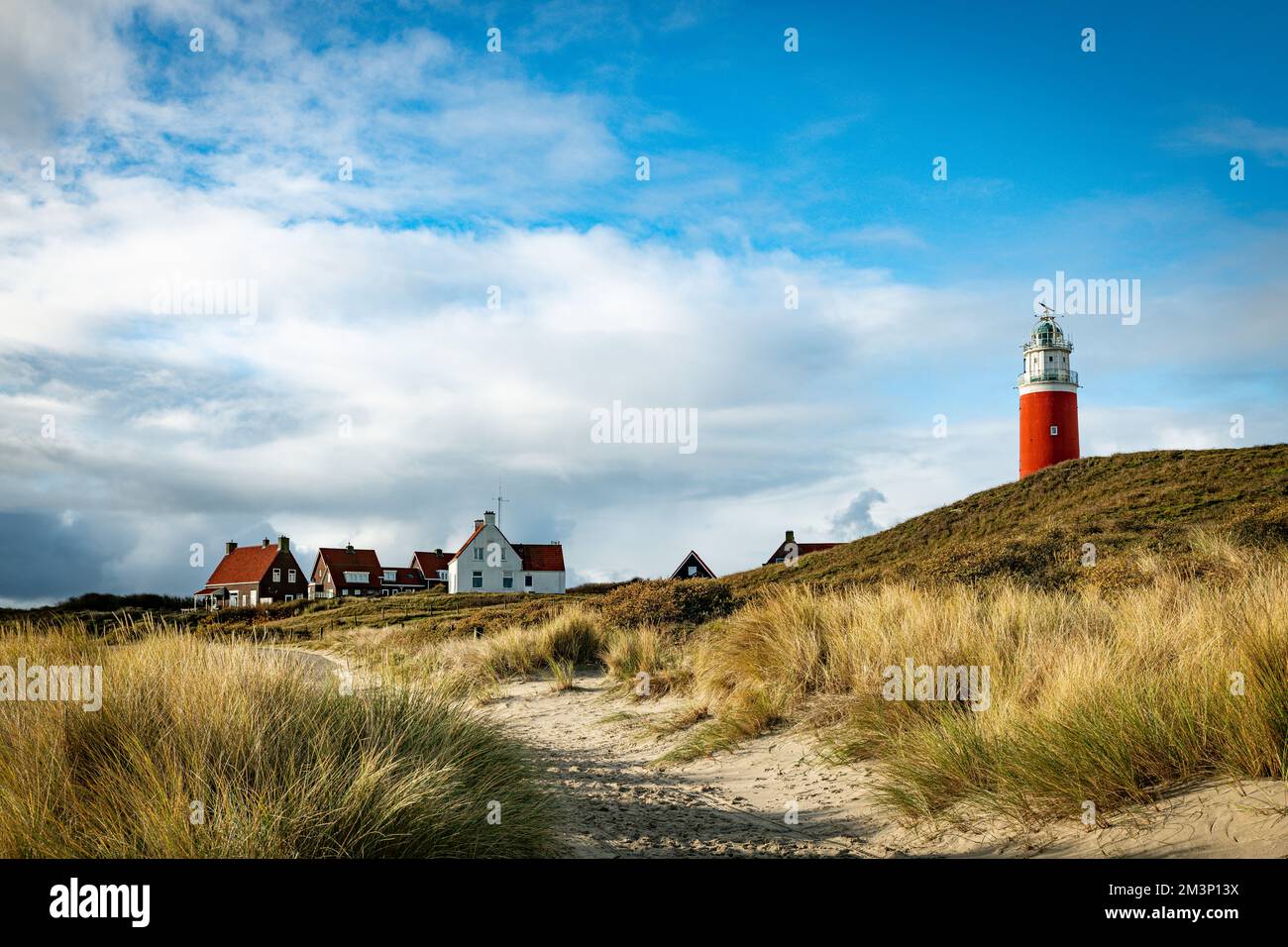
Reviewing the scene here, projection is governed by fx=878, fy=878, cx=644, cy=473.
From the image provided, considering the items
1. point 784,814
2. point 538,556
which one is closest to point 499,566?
point 538,556

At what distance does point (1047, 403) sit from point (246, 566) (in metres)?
→ 66.7

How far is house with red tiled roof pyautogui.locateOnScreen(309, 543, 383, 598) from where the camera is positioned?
80.2m

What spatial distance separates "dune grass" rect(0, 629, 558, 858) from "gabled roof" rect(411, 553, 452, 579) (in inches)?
3148

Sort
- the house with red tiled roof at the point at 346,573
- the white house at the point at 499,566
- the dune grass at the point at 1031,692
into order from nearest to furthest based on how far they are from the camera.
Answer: the dune grass at the point at 1031,692 → the white house at the point at 499,566 → the house with red tiled roof at the point at 346,573

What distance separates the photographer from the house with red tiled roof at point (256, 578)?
75.5 metres

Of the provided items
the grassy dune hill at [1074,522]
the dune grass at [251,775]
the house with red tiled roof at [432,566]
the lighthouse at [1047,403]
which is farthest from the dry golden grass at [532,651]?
the house with red tiled roof at [432,566]

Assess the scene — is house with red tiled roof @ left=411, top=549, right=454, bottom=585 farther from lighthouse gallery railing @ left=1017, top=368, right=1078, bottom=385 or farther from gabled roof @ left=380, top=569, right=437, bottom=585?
lighthouse gallery railing @ left=1017, top=368, right=1078, bottom=385

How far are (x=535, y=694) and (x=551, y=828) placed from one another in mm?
8728

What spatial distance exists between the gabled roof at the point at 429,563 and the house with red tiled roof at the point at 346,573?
3455 millimetres

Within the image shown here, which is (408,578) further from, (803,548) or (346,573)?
(803,548)

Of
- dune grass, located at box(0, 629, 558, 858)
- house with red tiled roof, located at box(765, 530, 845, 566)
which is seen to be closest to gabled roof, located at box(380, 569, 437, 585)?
house with red tiled roof, located at box(765, 530, 845, 566)

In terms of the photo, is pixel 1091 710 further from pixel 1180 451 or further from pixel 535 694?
pixel 1180 451

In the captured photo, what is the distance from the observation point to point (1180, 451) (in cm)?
4838

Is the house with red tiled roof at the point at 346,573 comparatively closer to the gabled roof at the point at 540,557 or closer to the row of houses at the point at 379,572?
the row of houses at the point at 379,572
